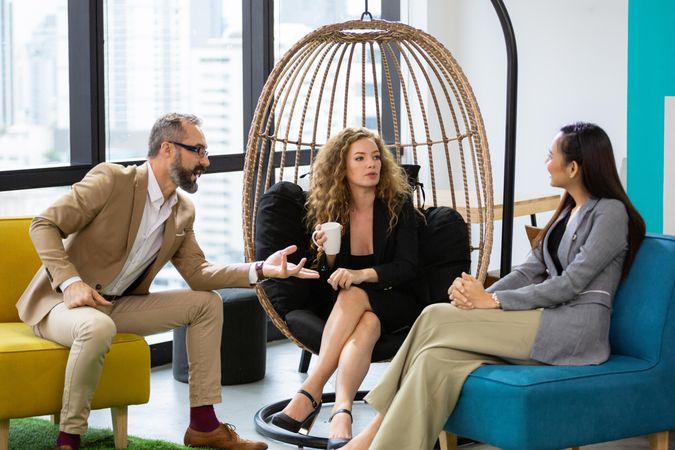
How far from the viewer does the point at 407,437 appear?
3338mm

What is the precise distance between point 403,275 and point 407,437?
98 centimetres

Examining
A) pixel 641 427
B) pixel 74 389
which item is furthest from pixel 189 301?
pixel 641 427

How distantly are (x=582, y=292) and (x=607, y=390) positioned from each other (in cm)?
35

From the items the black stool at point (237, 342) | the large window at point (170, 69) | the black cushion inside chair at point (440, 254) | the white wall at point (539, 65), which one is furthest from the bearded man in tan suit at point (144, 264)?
the white wall at point (539, 65)

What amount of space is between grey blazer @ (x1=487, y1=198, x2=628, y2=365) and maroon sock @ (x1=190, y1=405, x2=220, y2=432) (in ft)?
3.73

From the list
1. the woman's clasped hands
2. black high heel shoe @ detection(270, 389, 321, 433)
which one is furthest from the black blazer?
the woman's clasped hands

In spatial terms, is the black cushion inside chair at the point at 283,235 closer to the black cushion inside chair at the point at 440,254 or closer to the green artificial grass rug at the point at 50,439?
the black cushion inside chair at the point at 440,254

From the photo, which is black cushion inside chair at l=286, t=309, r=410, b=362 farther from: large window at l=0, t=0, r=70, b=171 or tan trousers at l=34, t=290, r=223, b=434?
large window at l=0, t=0, r=70, b=171

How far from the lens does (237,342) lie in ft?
16.3

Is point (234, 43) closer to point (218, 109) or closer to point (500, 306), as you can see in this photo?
point (218, 109)

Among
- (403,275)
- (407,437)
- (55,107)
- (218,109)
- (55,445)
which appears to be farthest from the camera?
(218,109)

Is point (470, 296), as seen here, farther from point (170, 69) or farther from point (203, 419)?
point (170, 69)

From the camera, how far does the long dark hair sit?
11.6ft

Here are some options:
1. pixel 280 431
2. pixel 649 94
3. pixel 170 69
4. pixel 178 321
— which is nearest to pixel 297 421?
pixel 280 431
